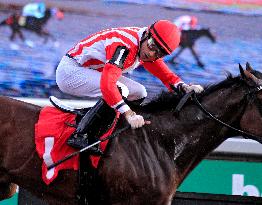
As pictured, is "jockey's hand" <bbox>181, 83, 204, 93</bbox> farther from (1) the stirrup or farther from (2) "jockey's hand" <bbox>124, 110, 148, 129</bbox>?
(1) the stirrup

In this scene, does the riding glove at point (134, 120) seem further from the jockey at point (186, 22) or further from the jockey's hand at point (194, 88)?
the jockey at point (186, 22)

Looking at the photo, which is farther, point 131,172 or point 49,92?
point 49,92

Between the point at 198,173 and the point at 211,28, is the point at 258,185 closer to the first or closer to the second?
the point at 198,173

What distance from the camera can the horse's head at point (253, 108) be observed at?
405 centimetres

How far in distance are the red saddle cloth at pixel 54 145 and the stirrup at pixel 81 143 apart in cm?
3

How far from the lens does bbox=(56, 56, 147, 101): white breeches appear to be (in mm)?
4191

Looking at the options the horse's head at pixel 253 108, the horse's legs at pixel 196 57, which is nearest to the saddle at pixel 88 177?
the horse's head at pixel 253 108

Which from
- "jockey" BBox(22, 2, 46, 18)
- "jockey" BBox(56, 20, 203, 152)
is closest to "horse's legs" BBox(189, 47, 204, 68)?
"jockey" BBox(22, 2, 46, 18)

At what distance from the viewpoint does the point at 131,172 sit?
3.95m

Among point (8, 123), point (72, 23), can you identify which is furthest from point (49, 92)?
point (8, 123)

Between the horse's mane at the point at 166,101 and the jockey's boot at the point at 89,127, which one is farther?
the horse's mane at the point at 166,101

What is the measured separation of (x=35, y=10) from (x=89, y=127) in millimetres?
3061

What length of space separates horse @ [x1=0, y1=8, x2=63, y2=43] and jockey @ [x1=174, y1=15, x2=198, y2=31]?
4.21 ft

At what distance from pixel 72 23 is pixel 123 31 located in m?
2.75
